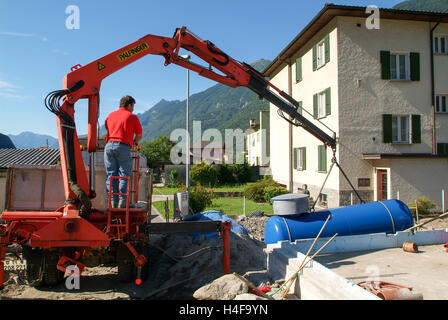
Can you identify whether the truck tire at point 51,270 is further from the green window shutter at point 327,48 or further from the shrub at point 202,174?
the shrub at point 202,174

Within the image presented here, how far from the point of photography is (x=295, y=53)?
21812mm

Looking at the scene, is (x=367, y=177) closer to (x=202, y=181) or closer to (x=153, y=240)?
(x=153, y=240)

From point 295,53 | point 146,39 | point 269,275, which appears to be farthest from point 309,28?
point 269,275

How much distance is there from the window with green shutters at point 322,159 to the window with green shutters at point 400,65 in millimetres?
4505

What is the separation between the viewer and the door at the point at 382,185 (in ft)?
52.1

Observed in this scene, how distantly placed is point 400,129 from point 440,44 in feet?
16.5

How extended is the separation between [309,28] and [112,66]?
1406 centimetres

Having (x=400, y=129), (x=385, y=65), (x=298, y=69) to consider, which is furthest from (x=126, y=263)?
(x=298, y=69)

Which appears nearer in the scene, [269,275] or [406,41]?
[269,275]

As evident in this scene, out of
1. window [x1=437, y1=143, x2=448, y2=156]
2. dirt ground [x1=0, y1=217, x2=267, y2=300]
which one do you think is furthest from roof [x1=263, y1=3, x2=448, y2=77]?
dirt ground [x1=0, y1=217, x2=267, y2=300]

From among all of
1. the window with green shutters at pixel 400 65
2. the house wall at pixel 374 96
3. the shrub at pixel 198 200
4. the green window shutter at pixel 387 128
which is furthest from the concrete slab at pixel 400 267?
the window with green shutters at pixel 400 65
